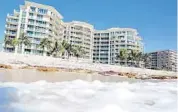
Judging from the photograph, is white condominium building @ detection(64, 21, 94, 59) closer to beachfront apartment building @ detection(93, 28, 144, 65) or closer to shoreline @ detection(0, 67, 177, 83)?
beachfront apartment building @ detection(93, 28, 144, 65)

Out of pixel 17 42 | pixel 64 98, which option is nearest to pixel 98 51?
pixel 17 42

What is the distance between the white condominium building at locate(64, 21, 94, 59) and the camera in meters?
78.4

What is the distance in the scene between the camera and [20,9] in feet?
212

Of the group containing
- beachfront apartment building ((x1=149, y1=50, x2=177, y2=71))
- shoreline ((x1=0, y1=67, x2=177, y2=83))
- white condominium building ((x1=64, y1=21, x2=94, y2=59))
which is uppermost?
white condominium building ((x1=64, y1=21, x2=94, y2=59))

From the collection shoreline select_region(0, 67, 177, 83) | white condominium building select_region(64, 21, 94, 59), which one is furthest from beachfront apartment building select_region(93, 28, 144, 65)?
shoreline select_region(0, 67, 177, 83)

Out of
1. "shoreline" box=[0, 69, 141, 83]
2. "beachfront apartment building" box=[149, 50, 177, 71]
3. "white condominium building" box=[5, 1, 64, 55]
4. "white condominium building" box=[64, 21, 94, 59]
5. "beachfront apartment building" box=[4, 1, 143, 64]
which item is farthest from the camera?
"beachfront apartment building" box=[149, 50, 177, 71]

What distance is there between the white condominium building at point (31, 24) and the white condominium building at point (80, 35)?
1312 cm

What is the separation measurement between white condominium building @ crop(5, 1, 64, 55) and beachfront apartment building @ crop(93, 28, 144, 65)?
2493 centimetres

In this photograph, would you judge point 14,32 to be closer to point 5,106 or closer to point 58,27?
point 58,27

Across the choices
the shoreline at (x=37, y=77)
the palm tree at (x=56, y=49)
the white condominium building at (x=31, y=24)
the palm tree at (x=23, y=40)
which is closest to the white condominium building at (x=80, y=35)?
the white condominium building at (x=31, y=24)

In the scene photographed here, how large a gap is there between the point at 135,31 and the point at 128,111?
84.0m

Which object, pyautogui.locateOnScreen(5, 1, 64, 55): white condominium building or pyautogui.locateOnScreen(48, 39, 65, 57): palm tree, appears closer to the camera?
pyautogui.locateOnScreen(48, 39, 65, 57): palm tree

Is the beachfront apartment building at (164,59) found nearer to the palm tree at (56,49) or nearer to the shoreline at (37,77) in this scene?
the palm tree at (56,49)

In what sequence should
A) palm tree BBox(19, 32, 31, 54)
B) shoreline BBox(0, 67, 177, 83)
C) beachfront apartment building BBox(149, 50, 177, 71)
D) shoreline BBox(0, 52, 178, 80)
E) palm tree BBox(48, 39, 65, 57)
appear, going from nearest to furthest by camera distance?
1. shoreline BBox(0, 67, 177, 83)
2. shoreline BBox(0, 52, 178, 80)
3. palm tree BBox(19, 32, 31, 54)
4. palm tree BBox(48, 39, 65, 57)
5. beachfront apartment building BBox(149, 50, 177, 71)
